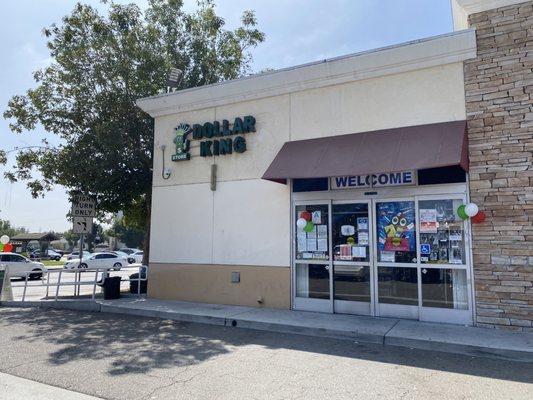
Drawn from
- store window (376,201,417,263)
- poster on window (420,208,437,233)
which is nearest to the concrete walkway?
store window (376,201,417,263)

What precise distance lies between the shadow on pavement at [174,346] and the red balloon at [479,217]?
2.80 metres

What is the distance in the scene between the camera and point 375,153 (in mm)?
8977

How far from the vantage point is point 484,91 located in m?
8.64

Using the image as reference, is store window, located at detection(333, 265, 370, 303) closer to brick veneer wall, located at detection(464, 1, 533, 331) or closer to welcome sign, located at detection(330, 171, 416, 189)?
welcome sign, located at detection(330, 171, 416, 189)

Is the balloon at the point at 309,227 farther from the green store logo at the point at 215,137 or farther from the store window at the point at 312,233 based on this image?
the green store logo at the point at 215,137

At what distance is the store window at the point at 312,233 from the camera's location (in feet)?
33.1

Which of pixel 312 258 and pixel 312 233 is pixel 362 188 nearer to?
pixel 312 233

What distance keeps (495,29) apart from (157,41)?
39.7 feet

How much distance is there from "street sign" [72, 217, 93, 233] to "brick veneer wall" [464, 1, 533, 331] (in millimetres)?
11038

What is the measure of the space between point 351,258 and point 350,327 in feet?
6.26

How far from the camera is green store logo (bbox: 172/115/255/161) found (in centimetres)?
1133

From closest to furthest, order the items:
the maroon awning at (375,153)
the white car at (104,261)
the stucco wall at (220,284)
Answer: the maroon awning at (375,153)
the stucco wall at (220,284)
the white car at (104,261)

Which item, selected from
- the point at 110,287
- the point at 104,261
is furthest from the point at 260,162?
the point at 104,261

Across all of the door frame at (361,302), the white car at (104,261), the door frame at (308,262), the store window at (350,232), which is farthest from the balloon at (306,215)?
the white car at (104,261)
